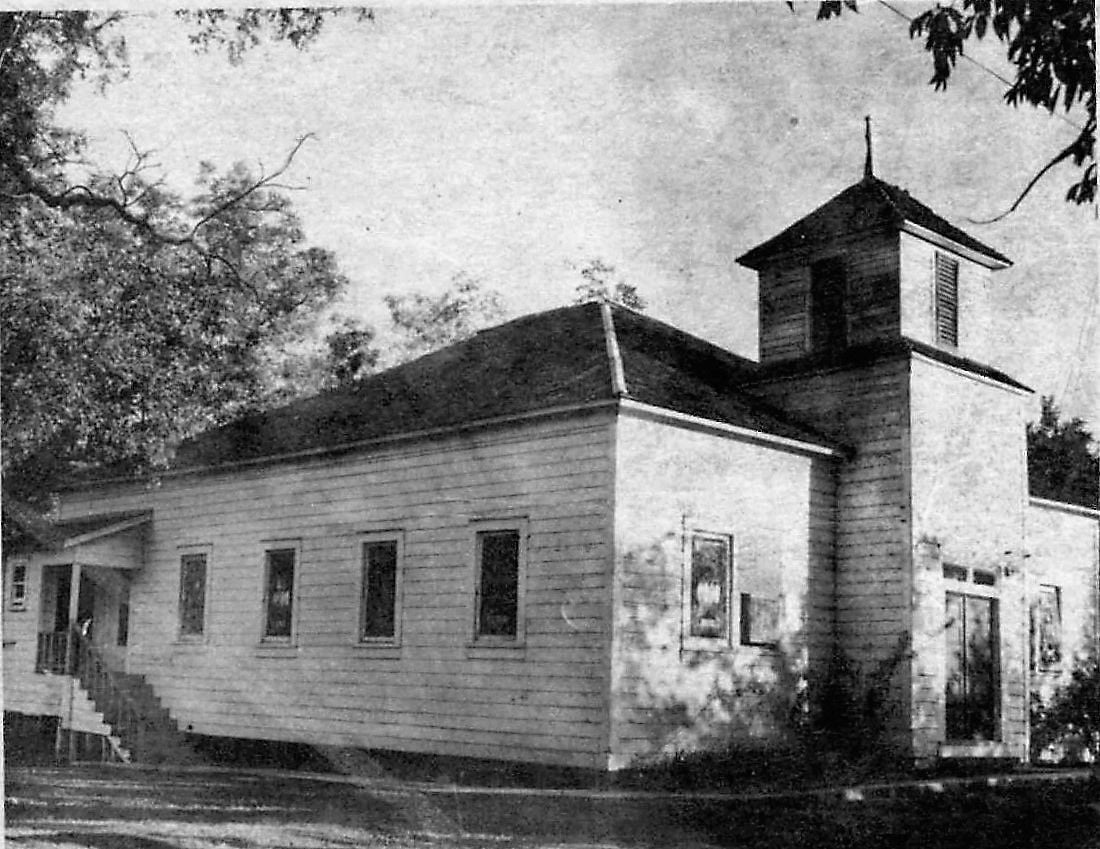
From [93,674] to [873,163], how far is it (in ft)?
29.6

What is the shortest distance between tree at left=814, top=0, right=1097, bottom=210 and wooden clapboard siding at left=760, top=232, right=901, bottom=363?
13.5ft

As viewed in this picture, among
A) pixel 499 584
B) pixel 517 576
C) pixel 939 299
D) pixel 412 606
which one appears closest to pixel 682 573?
pixel 517 576

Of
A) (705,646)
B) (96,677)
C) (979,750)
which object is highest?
(705,646)

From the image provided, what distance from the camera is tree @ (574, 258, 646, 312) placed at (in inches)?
351

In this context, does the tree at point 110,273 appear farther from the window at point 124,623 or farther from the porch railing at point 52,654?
the porch railing at point 52,654

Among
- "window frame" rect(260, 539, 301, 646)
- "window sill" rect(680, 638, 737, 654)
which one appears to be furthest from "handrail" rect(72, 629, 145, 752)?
"window sill" rect(680, 638, 737, 654)

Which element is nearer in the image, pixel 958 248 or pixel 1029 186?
pixel 1029 186

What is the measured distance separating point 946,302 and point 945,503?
2037 mm

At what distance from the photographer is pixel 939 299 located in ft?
40.7

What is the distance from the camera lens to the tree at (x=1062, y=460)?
8.15m

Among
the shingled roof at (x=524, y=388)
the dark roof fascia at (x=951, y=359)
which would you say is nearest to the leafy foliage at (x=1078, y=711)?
the dark roof fascia at (x=951, y=359)

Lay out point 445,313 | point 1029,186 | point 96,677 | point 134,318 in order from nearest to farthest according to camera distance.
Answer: point 1029,186 < point 445,313 < point 134,318 < point 96,677

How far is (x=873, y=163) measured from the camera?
884 cm

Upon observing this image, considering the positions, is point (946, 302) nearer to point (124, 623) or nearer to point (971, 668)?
point (971, 668)
